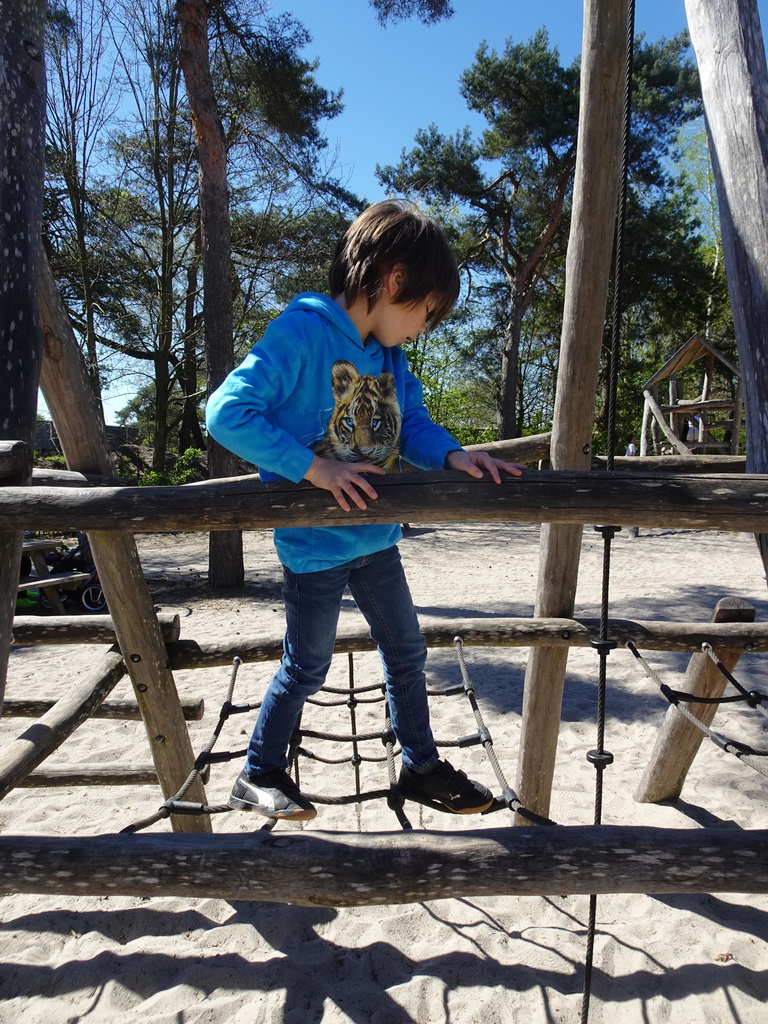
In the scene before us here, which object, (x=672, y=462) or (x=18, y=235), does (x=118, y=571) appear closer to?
(x=18, y=235)

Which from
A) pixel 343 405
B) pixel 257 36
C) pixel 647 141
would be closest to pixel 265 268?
pixel 257 36

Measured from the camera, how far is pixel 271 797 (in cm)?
172

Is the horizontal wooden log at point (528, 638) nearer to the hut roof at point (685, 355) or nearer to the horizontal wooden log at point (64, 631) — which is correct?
the horizontal wooden log at point (64, 631)

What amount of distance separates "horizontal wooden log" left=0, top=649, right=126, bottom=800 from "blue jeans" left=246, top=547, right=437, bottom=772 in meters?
0.76

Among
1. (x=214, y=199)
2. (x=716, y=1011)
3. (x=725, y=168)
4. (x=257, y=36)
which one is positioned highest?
(x=257, y=36)

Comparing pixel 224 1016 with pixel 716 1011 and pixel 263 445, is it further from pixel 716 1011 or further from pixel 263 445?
pixel 263 445

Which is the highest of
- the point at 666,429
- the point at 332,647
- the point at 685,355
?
the point at 685,355

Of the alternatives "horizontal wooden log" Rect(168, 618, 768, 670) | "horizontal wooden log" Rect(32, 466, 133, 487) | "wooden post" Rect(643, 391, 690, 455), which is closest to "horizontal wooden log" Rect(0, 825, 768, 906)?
"horizontal wooden log" Rect(168, 618, 768, 670)

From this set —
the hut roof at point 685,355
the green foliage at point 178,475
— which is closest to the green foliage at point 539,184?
the hut roof at point 685,355

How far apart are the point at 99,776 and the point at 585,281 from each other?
2508 mm

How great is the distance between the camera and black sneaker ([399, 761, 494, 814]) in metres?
1.84

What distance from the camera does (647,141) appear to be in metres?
13.6

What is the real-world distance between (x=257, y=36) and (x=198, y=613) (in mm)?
7298

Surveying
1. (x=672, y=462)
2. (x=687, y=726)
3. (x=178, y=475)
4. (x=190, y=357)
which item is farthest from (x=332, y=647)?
(x=190, y=357)
